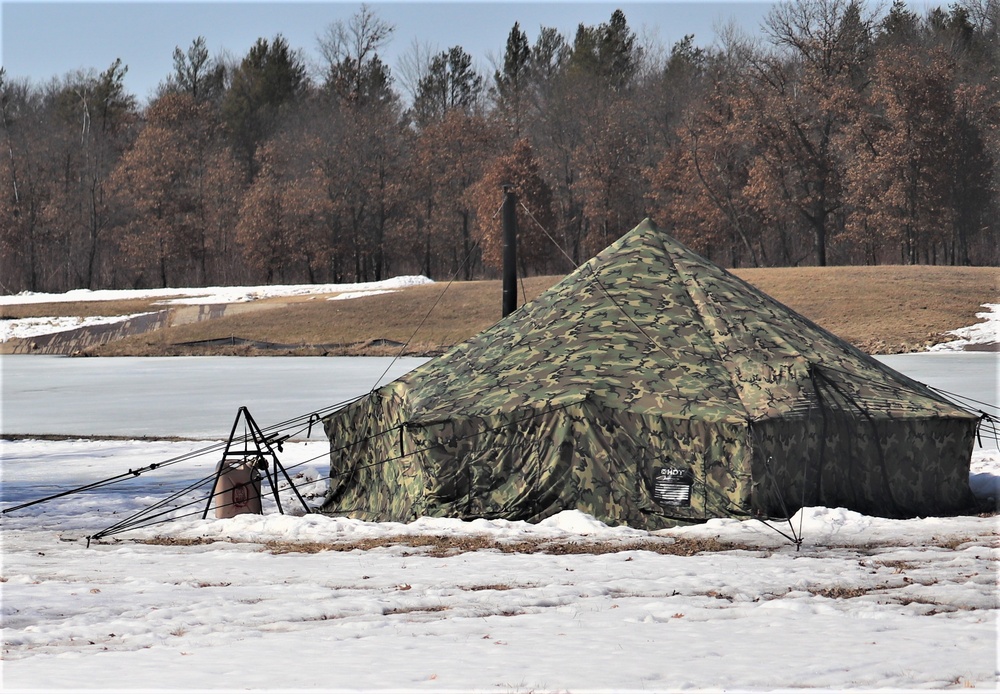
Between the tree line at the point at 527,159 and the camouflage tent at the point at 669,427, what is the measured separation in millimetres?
41460

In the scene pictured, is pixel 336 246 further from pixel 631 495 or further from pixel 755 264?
pixel 631 495

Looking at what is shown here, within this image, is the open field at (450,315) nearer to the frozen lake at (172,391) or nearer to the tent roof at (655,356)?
the frozen lake at (172,391)

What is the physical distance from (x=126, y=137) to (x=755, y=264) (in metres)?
43.9

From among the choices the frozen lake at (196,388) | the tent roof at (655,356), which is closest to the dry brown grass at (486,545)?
the tent roof at (655,356)

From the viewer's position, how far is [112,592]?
814cm

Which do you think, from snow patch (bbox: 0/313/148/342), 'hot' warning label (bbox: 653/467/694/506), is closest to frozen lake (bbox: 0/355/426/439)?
'hot' warning label (bbox: 653/467/694/506)

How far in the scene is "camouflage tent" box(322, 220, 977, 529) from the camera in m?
10.8

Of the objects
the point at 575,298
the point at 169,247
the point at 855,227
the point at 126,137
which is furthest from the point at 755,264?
the point at 575,298

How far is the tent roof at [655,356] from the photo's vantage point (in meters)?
11.0

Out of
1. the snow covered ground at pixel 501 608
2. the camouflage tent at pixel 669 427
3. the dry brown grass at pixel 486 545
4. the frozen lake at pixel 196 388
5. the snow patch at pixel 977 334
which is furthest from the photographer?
the snow patch at pixel 977 334

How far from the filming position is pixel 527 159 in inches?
2466

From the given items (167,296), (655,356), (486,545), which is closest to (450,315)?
(167,296)

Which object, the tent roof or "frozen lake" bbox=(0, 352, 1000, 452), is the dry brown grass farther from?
"frozen lake" bbox=(0, 352, 1000, 452)

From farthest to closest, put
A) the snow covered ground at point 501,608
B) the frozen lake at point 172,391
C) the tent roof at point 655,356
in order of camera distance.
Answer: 1. the frozen lake at point 172,391
2. the tent roof at point 655,356
3. the snow covered ground at point 501,608
